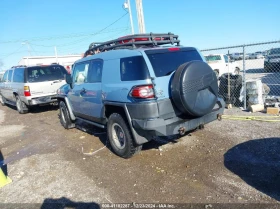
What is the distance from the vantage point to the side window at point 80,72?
549 centimetres

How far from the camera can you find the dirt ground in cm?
327

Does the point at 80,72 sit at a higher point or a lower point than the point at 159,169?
higher

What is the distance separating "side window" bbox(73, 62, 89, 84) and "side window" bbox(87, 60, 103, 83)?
284 millimetres

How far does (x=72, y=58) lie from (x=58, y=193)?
34153mm

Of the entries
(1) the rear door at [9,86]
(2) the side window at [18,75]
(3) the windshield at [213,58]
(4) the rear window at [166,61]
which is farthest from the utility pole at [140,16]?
(4) the rear window at [166,61]

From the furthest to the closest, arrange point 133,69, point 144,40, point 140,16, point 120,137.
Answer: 1. point 140,16
2. point 144,40
3. point 120,137
4. point 133,69

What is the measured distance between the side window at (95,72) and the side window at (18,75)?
541 cm

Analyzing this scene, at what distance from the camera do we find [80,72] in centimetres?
583

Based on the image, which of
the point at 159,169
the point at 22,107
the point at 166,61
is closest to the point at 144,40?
the point at 166,61

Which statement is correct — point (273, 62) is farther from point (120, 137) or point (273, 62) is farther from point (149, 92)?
point (149, 92)

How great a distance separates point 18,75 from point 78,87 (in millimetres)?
5412

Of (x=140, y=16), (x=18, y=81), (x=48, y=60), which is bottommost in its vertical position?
(x=18, y=81)

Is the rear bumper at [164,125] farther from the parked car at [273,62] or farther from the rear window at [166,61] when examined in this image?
the parked car at [273,62]

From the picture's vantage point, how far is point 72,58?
1398 inches
